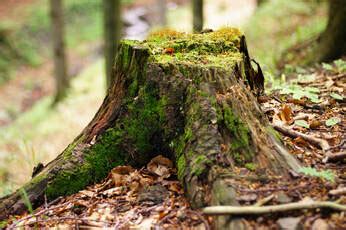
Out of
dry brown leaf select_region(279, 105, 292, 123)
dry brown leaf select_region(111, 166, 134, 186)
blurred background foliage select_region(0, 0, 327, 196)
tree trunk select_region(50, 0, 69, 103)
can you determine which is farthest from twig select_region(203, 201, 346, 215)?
tree trunk select_region(50, 0, 69, 103)

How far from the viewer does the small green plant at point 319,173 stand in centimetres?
251

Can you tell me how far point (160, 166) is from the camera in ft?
10.3

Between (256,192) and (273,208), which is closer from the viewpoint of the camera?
(273,208)

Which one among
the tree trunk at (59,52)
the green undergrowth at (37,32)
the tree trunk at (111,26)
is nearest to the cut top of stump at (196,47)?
the tree trunk at (111,26)

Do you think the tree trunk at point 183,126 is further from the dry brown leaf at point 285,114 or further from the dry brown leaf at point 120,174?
the dry brown leaf at point 285,114

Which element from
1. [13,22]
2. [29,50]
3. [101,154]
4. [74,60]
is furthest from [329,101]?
[13,22]

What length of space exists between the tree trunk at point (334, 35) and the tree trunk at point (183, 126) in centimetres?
283

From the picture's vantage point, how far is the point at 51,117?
12391mm

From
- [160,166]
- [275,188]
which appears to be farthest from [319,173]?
[160,166]

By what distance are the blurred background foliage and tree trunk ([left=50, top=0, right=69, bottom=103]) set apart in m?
0.48

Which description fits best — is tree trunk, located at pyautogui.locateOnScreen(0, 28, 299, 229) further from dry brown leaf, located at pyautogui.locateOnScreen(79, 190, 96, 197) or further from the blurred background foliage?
the blurred background foliage

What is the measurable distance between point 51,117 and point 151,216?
10.3 meters

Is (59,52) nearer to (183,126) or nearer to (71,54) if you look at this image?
(71,54)

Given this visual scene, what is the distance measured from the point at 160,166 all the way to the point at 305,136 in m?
1.10
